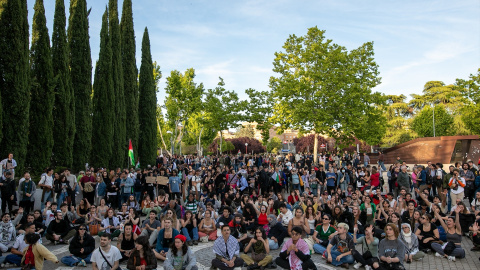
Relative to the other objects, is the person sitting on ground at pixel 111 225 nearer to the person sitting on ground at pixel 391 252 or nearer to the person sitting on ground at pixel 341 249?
the person sitting on ground at pixel 341 249

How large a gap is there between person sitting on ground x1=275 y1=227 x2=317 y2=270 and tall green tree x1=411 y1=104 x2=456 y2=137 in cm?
5063

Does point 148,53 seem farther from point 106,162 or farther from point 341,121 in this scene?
point 341,121

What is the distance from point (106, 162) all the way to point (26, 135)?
729 centimetres

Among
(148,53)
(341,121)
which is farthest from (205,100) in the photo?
(341,121)

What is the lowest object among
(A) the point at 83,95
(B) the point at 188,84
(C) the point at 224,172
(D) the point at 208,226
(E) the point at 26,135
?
(D) the point at 208,226

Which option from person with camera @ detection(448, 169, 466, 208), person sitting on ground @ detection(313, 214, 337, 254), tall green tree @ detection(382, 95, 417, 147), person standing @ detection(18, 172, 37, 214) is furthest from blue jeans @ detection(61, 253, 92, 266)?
tall green tree @ detection(382, 95, 417, 147)

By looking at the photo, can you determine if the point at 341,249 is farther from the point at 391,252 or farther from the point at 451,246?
the point at 451,246

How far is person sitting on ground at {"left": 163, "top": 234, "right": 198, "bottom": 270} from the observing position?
7.25m

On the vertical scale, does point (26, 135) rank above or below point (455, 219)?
above

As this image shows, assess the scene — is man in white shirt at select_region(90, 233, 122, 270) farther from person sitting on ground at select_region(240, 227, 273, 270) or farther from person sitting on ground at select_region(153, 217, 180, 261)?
person sitting on ground at select_region(240, 227, 273, 270)

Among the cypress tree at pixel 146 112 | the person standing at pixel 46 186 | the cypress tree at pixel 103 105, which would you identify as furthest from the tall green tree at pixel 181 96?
the person standing at pixel 46 186

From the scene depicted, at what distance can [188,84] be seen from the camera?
40.4 meters

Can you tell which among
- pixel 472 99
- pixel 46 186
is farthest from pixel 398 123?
pixel 46 186

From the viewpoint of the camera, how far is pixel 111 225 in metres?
10.7
